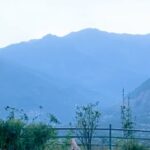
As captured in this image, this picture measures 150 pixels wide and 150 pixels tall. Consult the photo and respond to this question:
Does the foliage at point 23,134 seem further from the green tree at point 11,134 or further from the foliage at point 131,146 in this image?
the foliage at point 131,146

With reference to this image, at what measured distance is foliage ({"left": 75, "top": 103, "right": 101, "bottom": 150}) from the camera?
1638 cm

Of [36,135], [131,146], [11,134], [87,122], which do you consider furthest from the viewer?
[87,122]

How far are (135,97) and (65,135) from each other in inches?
4901

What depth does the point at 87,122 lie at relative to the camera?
55.4 feet

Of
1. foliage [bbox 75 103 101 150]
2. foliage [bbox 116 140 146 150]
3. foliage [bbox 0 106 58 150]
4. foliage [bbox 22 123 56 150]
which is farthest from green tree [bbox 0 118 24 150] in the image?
foliage [bbox 75 103 101 150]

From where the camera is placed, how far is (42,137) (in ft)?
40.1

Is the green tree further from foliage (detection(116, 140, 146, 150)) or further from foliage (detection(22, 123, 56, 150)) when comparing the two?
foliage (detection(116, 140, 146, 150))

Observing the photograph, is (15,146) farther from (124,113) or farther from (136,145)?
(124,113)

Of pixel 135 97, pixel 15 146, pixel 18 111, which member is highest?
pixel 135 97

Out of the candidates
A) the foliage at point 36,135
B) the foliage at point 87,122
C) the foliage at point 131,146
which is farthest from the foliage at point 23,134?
the foliage at point 87,122

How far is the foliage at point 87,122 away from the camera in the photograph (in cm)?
1638

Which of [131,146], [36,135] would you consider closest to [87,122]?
[131,146]

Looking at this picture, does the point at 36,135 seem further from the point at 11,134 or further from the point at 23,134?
the point at 11,134

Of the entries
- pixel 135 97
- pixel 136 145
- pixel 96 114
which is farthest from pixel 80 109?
pixel 135 97
